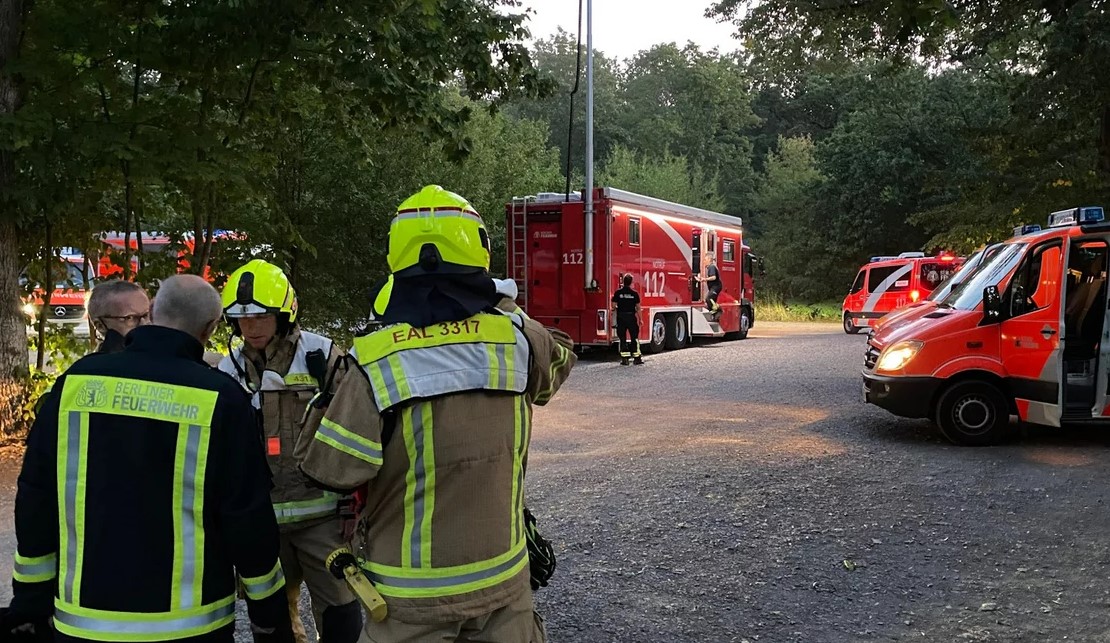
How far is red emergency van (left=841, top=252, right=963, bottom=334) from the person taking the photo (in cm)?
2266

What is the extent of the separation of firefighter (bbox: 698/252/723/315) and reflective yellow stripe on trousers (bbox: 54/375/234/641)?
61.4 feet

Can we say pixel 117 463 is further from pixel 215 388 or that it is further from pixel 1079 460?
pixel 1079 460

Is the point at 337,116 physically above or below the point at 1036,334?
above

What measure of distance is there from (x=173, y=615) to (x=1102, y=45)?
13.3 meters

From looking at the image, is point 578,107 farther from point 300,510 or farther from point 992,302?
point 300,510

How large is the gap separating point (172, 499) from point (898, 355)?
786 cm

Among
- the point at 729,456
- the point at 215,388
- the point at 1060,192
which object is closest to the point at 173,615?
the point at 215,388

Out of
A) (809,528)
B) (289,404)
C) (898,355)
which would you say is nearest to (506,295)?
(289,404)

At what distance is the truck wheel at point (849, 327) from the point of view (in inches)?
990

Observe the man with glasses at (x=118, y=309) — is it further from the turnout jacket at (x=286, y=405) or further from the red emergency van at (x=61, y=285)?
the red emergency van at (x=61, y=285)

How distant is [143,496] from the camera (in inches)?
91.7

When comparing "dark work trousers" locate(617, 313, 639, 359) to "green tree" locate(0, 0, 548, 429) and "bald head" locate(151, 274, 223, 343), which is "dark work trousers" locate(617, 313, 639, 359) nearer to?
"green tree" locate(0, 0, 548, 429)

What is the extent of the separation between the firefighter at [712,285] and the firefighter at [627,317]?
→ 4.73 m

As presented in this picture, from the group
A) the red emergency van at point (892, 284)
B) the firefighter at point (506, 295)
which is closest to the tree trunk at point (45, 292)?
the firefighter at point (506, 295)
